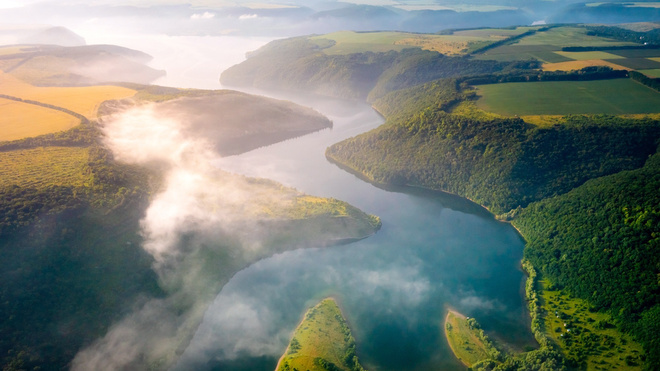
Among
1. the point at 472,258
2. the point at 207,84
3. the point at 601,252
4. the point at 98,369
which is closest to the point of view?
the point at 98,369

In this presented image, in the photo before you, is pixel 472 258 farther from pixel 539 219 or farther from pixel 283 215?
pixel 283 215

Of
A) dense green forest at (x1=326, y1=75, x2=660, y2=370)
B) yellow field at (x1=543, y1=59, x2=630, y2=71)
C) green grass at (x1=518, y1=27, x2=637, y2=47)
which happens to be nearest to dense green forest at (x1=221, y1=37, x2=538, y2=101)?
yellow field at (x1=543, y1=59, x2=630, y2=71)

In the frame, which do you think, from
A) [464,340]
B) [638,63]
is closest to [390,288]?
[464,340]

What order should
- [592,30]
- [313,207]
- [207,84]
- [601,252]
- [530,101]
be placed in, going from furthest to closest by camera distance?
[592,30] < [207,84] < [530,101] < [313,207] < [601,252]

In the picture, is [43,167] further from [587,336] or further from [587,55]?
[587,55]

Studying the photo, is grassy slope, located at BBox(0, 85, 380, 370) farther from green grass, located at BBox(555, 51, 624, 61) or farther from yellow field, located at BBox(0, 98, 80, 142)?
green grass, located at BBox(555, 51, 624, 61)

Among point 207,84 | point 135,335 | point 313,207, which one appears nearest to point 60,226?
point 135,335
